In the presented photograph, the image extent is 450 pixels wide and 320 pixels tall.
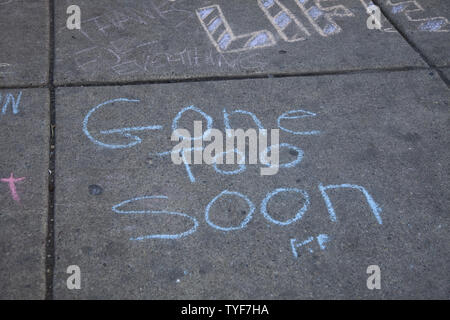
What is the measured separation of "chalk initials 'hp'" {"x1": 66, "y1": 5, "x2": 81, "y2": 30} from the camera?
360cm

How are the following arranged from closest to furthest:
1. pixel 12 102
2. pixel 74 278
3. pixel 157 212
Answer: pixel 74 278 → pixel 157 212 → pixel 12 102

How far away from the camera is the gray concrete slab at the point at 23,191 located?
6.77ft

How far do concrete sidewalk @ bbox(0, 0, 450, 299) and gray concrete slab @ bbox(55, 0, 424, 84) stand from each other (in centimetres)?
2

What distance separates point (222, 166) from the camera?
8.50 feet

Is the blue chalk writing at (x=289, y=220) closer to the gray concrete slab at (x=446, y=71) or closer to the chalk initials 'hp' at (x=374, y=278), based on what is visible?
the chalk initials 'hp' at (x=374, y=278)

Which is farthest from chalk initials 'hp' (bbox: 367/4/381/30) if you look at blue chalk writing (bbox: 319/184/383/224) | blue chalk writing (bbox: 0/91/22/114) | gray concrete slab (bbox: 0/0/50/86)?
blue chalk writing (bbox: 0/91/22/114)

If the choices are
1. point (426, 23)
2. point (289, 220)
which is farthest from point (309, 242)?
point (426, 23)

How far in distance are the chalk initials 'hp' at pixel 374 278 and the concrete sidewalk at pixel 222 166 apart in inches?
1.1

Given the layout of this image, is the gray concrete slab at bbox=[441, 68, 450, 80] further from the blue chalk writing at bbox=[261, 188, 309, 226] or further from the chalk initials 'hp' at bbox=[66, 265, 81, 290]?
the chalk initials 'hp' at bbox=[66, 265, 81, 290]

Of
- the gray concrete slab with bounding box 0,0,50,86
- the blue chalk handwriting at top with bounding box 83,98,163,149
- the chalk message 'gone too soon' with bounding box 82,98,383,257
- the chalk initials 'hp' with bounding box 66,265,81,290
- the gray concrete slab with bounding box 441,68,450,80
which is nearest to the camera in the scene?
the chalk initials 'hp' with bounding box 66,265,81,290

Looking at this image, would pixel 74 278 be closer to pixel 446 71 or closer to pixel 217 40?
pixel 217 40

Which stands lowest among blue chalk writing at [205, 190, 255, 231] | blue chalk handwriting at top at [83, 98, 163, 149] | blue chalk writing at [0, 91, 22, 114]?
blue chalk writing at [205, 190, 255, 231]

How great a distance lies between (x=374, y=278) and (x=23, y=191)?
6.28ft

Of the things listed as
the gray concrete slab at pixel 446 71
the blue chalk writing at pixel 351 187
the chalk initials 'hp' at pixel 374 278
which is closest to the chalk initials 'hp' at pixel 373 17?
the gray concrete slab at pixel 446 71
